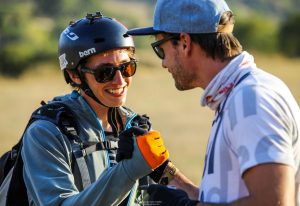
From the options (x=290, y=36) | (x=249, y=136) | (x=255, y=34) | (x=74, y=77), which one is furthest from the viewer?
(x=255, y=34)

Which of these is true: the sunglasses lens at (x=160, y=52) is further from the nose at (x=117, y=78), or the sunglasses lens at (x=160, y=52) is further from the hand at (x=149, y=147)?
the nose at (x=117, y=78)

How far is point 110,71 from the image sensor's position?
573 centimetres

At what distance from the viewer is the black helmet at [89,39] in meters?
5.78

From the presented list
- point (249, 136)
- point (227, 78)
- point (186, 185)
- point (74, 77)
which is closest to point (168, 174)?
point (186, 185)

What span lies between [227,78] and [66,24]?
3987 inches

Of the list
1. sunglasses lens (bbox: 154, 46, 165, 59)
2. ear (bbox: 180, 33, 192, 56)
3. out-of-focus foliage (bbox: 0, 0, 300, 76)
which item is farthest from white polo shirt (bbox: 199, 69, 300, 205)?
out-of-focus foliage (bbox: 0, 0, 300, 76)

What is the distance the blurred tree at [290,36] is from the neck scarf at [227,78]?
47.2 metres

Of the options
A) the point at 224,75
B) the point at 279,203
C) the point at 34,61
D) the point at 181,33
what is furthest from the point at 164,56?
the point at 34,61

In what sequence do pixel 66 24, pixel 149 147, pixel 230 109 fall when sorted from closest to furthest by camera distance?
pixel 230 109, pixel 149 147, pixel 66 24

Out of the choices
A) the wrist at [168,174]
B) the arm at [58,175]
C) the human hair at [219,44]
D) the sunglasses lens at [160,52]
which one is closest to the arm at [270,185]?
the human hair at [219,44]

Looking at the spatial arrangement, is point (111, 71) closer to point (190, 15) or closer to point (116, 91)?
point (116, 91)

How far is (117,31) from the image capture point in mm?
5867

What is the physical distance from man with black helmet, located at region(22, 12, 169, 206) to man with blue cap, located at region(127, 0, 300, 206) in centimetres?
43

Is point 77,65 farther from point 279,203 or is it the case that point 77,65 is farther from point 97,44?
point 279,203
